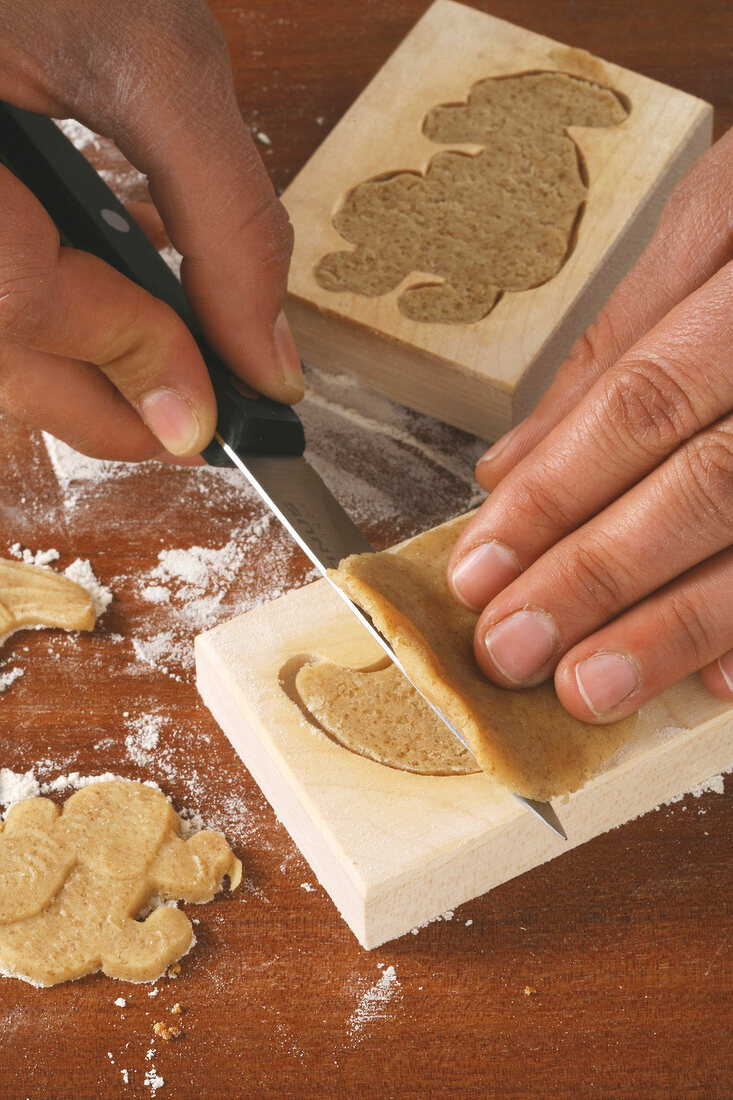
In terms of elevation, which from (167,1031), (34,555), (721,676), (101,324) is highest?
(101,324)

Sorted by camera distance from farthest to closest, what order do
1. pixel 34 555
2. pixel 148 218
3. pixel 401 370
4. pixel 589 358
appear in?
pixel 148 218 < pixel 401 370 < pixel 34 555 < pixel 589 358

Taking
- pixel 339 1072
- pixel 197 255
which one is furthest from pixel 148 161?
pixel 339 1072

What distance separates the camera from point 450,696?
1.19 metres

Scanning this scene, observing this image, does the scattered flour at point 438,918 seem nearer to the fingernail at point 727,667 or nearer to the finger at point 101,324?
the fingernail at point 727,667

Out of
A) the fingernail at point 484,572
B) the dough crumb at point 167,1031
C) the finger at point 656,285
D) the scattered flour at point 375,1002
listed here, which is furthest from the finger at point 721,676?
the dough crumb at point 167,1031

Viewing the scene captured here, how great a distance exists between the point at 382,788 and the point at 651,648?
0.32 m

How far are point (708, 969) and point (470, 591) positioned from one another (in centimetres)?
48

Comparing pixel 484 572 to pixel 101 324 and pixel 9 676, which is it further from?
pixel 9 676

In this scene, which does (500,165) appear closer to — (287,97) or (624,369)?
(287,97)

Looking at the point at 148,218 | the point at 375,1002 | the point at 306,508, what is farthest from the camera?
the point at 148,218

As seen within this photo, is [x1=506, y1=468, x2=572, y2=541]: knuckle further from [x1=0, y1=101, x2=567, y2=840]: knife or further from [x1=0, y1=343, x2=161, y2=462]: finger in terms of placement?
[x1=0, y1=343, x2=161, y2=462]: finger

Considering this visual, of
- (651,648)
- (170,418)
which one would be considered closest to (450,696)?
(651,648)

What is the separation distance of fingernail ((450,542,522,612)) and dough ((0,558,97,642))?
19.4 inches

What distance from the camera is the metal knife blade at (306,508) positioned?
1.34m
